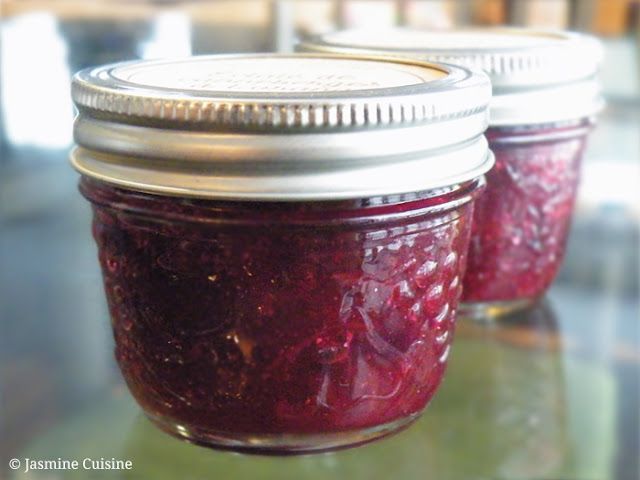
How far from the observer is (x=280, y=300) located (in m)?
0.43

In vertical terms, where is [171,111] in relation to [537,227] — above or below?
above

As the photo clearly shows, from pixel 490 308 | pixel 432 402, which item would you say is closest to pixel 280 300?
pixel 432 402

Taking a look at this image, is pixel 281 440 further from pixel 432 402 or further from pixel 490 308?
pixel 490 308

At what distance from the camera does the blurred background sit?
0.64 meters

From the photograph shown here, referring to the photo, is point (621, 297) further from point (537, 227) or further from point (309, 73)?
point (309, 73)

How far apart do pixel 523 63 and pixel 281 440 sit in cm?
29

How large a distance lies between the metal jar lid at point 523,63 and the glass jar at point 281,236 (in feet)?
0.30

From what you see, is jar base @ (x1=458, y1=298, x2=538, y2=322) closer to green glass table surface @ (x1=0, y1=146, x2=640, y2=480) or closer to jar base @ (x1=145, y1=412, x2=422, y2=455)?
green glass table surface @ (x1=0, y1=146, x2=640, y2=480)

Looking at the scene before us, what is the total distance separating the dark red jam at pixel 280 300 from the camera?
42 cm

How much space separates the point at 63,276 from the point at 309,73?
0.40 meters

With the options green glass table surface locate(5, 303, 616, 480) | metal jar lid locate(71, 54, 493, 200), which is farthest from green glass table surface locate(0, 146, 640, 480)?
metal jar lid locate(71, 54, 493, 200)

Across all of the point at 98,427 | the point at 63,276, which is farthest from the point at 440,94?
the point at 63,276

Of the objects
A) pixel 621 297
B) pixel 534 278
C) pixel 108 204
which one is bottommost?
pixel 621 297

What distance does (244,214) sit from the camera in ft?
1.37
